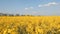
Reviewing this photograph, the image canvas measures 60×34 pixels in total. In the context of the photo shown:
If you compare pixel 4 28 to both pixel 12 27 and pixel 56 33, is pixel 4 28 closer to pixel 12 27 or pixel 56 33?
pixel 12 27

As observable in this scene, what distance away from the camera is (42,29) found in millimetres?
5922

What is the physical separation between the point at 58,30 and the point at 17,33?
130 cm

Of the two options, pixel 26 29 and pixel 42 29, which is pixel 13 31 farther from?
pixel 42 29

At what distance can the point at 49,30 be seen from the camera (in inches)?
232

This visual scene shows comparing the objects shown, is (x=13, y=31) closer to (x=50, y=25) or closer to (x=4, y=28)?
(x=4, y=28)

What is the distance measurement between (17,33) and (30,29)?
17.4 inches

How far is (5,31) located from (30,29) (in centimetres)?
80

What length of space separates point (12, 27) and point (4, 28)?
0.27 m

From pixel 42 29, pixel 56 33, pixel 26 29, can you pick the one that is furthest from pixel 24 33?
pixel 56 33

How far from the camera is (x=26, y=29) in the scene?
19.5 feet

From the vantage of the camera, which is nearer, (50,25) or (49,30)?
(49,30)

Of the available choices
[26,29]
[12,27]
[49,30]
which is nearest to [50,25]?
[49,30]

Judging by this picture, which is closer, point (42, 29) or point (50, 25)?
point (42, 29)

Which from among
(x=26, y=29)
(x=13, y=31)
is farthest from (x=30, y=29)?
(x=13, y=31)
